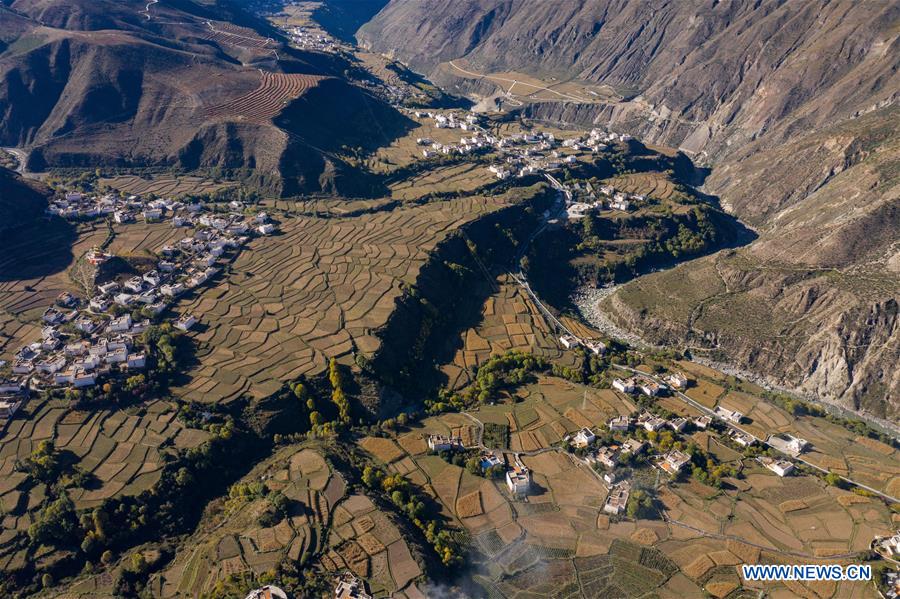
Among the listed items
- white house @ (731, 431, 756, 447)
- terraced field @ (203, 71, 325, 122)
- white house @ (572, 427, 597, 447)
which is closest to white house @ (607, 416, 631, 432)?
white house @ (572, 427, 597, 447)

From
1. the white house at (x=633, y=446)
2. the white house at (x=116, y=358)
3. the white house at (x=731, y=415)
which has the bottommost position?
the white house at (x=116, y=358)

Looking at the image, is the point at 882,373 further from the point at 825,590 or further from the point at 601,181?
the point at 601,181

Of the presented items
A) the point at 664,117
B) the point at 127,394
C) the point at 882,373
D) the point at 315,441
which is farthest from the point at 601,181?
the point at 127,394

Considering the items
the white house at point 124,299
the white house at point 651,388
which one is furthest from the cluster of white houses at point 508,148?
the white house at point 124,299

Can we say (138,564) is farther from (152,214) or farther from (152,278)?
(152,214)

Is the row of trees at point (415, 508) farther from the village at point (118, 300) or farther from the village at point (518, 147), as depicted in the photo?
the village at point (518, 147)

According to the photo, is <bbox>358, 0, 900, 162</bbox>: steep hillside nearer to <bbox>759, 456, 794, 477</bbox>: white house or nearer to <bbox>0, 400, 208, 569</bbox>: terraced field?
<bbox>759, 456, 794, 477</bbox>: white house
